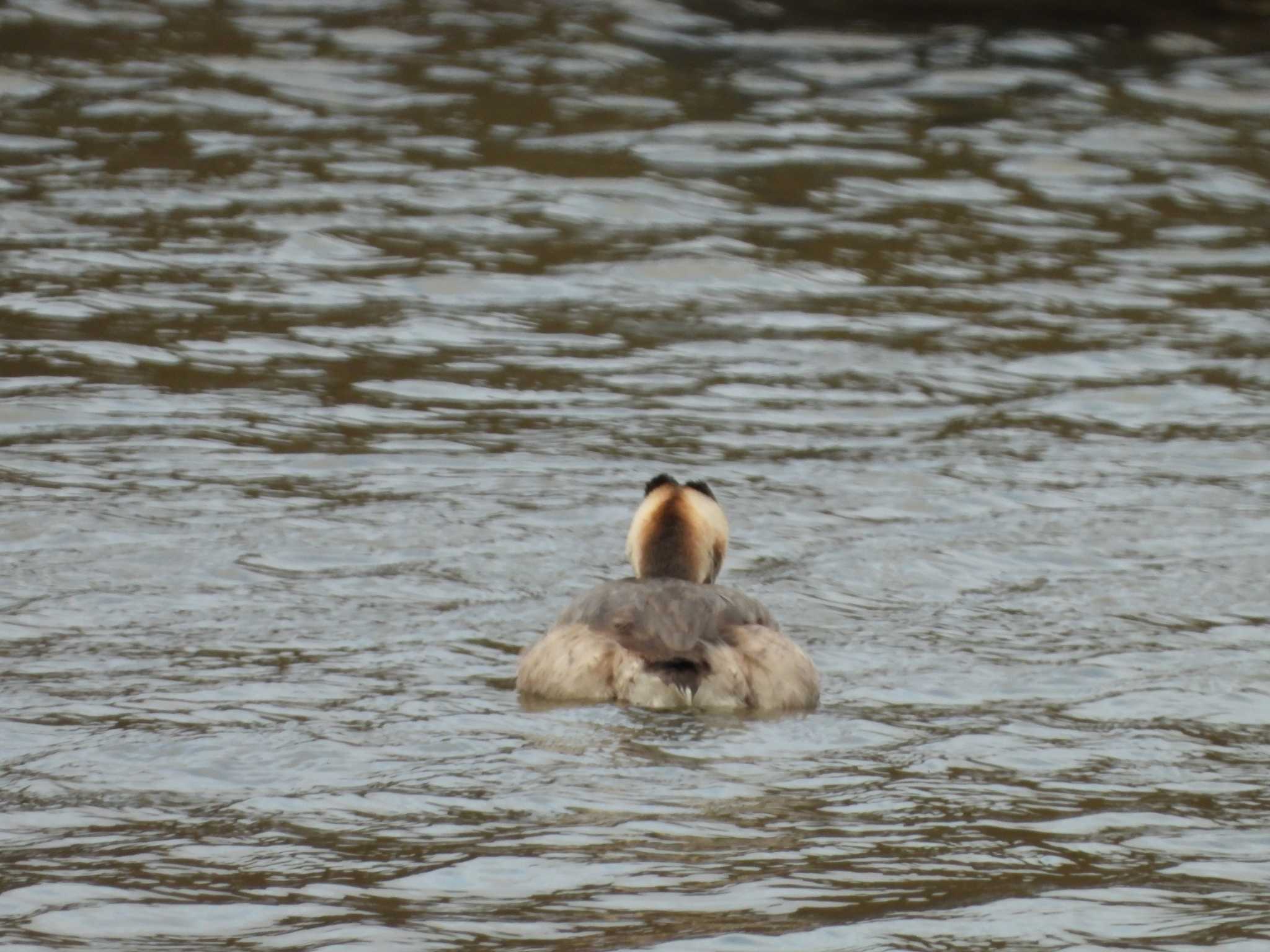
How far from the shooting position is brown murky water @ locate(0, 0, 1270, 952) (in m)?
6.91

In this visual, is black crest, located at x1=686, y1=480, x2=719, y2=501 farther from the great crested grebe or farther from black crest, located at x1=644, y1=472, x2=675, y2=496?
the great crested grebe

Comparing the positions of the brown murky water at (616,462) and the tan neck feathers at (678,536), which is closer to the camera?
the brown murky water at (616,462)

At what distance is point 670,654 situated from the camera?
8.60 m

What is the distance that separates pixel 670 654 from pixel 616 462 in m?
4.03

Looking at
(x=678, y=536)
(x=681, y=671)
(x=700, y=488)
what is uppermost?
(x=700, y=488)

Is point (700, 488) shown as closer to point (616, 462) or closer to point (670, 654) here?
point (670, 654)

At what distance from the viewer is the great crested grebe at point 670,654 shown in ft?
27.9

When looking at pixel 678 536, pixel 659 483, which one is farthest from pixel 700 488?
pixel 678 536

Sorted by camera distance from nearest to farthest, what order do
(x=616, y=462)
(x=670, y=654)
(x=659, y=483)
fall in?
(x=670, y=654), (x=659, y=483), (x=616, y=462)

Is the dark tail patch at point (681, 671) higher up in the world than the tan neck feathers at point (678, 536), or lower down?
lower down

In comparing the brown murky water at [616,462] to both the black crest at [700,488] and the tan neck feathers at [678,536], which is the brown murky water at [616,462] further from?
the black crest at [700,488]

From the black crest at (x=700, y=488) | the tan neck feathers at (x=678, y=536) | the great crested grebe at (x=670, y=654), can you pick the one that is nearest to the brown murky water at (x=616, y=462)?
the great crested grebe at (x=670, y=654)

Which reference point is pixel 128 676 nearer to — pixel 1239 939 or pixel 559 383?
pixel 1239 939

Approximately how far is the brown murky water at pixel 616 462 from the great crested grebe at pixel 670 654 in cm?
15
